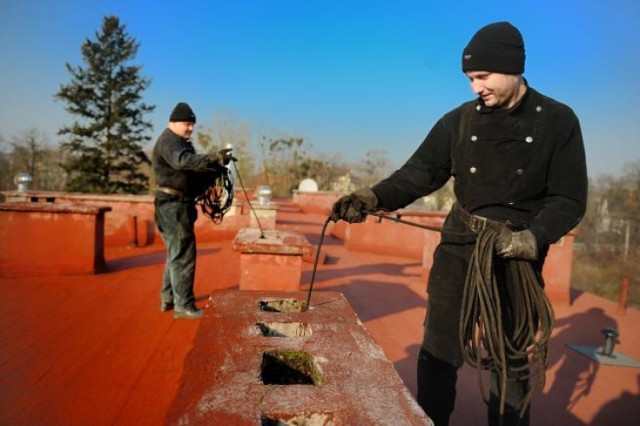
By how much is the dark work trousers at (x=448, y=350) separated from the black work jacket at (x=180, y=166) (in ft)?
7.52

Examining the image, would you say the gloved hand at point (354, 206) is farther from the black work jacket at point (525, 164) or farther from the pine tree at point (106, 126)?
the pine tree at point (106, 126)

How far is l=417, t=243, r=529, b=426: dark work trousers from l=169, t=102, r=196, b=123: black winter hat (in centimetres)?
288

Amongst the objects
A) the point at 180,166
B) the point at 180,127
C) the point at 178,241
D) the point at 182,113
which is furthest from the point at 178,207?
the point at 182,113

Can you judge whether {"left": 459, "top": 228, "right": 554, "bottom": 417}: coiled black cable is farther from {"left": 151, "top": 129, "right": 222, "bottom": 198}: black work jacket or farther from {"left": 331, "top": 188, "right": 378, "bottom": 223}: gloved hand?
{"left": 151, "top": 129, "right": 222, "bottom": 198}: black work jacket

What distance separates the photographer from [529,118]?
2039 mm

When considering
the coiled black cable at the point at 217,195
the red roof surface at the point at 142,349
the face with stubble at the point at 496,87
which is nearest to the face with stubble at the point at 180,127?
the coiled black cable at the point at 217,195

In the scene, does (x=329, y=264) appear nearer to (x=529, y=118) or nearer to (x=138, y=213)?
(x=138, y=213)

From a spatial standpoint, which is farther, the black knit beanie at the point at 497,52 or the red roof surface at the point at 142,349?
the red roof surface at the point at 142,349

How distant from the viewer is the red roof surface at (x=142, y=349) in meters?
2.64

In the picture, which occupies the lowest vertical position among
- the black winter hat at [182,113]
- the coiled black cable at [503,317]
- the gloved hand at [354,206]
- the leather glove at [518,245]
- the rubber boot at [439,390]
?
the rubber boot at [439,390]

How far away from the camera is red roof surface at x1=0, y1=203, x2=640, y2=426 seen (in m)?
2.64

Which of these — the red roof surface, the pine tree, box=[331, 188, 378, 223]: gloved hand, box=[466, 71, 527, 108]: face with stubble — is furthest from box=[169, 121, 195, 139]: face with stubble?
the pine tree

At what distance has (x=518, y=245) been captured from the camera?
1.86 metres

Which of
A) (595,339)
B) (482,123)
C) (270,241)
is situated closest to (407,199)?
(482,123)
